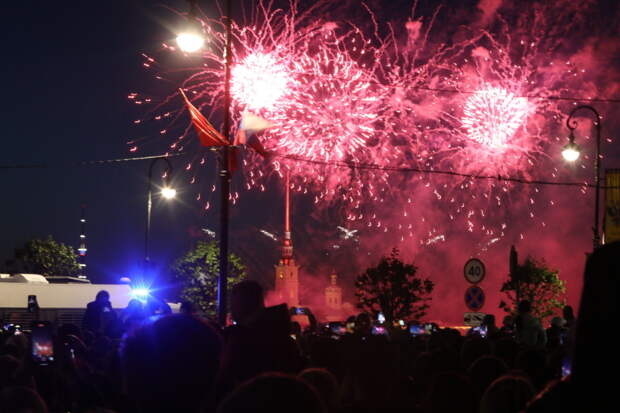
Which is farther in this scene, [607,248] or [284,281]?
[284,281]

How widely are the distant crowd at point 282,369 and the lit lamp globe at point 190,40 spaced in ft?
20.6

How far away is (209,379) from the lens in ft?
14.0

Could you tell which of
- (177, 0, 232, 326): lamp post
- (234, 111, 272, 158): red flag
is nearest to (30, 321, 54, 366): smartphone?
(177, 0, 232, 326): lamp post

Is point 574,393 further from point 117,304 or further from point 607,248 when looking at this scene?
point 117,304

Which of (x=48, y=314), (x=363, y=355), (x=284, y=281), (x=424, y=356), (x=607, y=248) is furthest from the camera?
(x=284, y=281)

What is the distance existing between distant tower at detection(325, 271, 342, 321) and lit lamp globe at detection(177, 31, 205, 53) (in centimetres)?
14920

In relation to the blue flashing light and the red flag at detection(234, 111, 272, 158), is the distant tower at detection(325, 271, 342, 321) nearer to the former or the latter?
the blue flashing light

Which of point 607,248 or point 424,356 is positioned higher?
point 607,248

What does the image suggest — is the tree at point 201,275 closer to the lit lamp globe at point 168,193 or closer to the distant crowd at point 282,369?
the lit lamp globe at point 168,193

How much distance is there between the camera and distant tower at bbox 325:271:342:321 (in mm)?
165625

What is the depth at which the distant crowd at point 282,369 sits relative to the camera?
164 cm

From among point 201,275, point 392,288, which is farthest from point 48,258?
point 392,288

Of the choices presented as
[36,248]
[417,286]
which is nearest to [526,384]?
[417,286]

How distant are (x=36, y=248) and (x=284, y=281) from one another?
6666 cm
